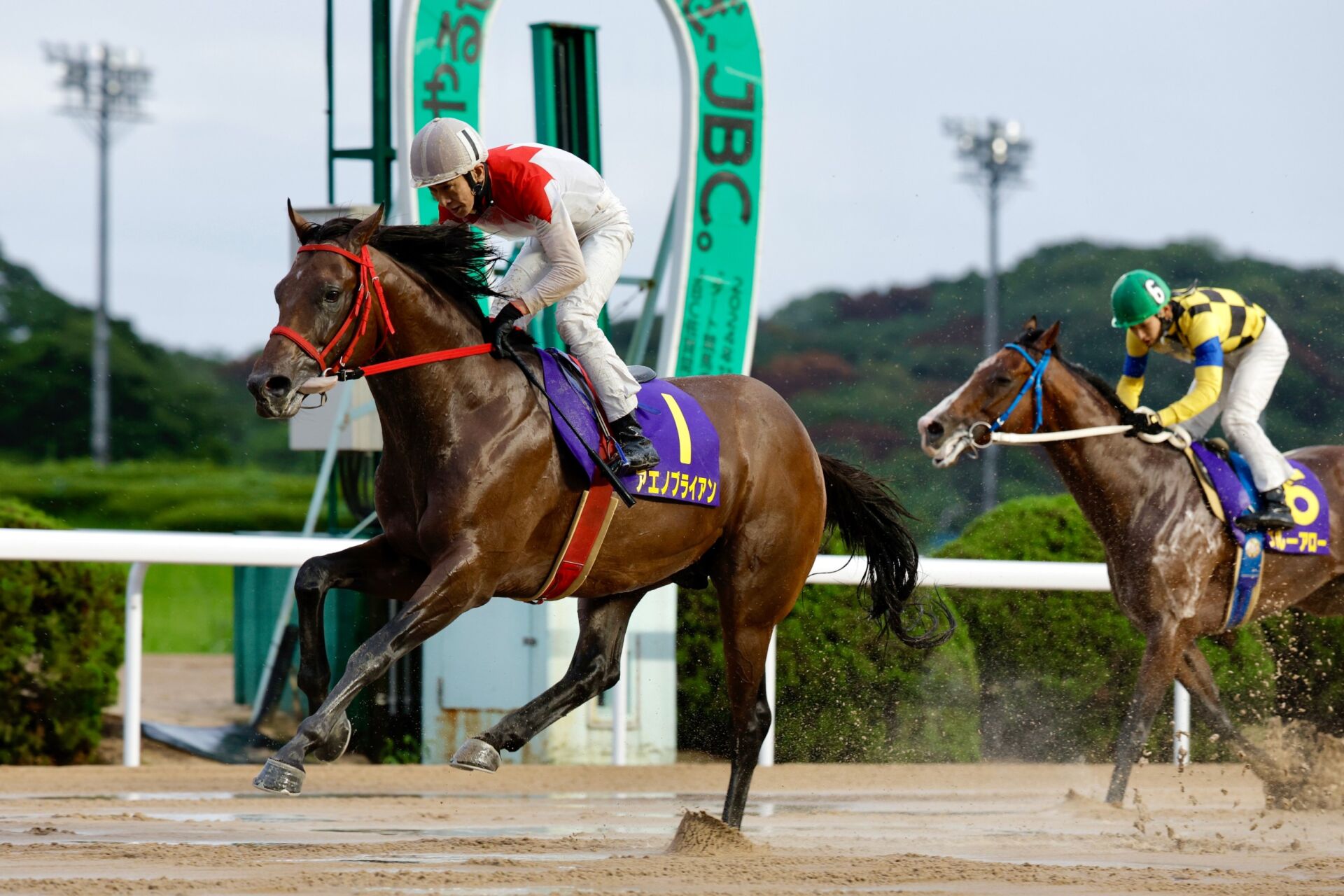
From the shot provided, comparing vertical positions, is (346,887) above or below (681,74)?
below

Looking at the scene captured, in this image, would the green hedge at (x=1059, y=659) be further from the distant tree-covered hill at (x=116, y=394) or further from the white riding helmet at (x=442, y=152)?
the distant tree-covered hill at (x=116, y=394)

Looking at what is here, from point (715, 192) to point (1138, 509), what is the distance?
2.01 meters

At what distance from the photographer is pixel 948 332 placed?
2917cm

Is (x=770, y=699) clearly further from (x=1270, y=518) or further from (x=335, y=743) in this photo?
(x=335, y=743)

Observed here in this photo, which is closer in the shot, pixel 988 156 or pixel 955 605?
pixel 955 605

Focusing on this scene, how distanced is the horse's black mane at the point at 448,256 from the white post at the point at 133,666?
226 centimetres

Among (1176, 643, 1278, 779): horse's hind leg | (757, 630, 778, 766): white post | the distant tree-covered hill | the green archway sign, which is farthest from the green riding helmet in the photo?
the distant tree-covered hill

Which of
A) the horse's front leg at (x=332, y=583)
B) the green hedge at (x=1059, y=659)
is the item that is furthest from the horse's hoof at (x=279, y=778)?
the green hedge at (x=1059, y=659)

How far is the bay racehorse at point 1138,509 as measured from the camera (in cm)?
548

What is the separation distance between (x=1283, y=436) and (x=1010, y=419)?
20351 mm

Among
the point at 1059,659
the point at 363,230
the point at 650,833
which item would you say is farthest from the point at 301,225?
the point at 1059,659

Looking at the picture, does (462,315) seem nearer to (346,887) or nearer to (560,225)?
(560,225)

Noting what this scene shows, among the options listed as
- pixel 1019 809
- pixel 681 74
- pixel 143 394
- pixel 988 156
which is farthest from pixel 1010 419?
pixel 988 156

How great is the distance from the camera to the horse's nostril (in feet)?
11.1
